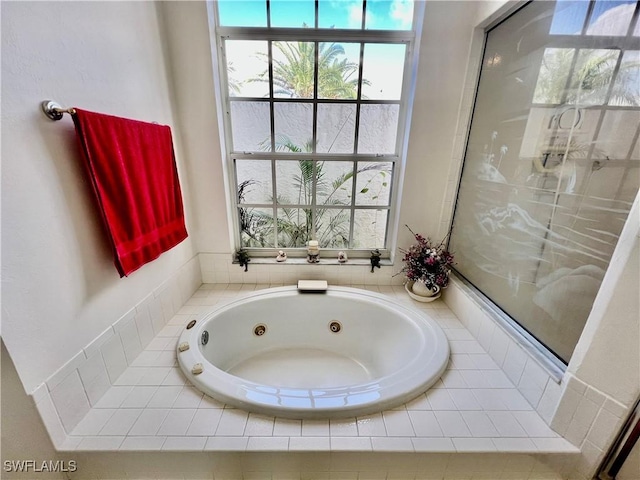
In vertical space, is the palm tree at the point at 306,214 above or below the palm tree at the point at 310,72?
below

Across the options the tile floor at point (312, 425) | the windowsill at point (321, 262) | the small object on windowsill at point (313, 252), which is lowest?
the tile floor at point (312, 425)

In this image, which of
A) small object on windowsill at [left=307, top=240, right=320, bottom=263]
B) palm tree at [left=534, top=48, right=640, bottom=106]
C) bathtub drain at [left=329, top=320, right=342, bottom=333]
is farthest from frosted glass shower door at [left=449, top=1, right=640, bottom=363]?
small object on windowsill at [left=307, top=240, right=320, bottom=263]

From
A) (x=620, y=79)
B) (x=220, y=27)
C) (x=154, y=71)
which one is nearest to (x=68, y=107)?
(x=154, y=71)

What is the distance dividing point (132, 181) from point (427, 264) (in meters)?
1.69

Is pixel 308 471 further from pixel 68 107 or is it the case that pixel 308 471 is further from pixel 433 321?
pixel 68 107

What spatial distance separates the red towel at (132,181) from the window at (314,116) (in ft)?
1.79

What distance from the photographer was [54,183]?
0.85 meters

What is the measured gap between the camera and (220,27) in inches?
61.2

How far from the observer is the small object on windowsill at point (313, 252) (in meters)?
1.89

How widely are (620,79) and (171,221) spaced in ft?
6.34

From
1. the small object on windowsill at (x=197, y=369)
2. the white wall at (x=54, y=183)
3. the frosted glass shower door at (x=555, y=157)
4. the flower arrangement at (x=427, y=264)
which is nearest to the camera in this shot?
the white wall at (x=54, y=183)

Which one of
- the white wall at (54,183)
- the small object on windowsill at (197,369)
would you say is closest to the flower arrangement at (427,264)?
the small object on windowsill at (197,369)

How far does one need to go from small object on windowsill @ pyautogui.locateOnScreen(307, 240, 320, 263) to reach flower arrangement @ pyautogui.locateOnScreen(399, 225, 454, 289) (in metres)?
0.64

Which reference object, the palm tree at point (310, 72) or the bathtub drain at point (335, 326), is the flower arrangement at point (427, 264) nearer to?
the bathtub drain at point (335, 326)
